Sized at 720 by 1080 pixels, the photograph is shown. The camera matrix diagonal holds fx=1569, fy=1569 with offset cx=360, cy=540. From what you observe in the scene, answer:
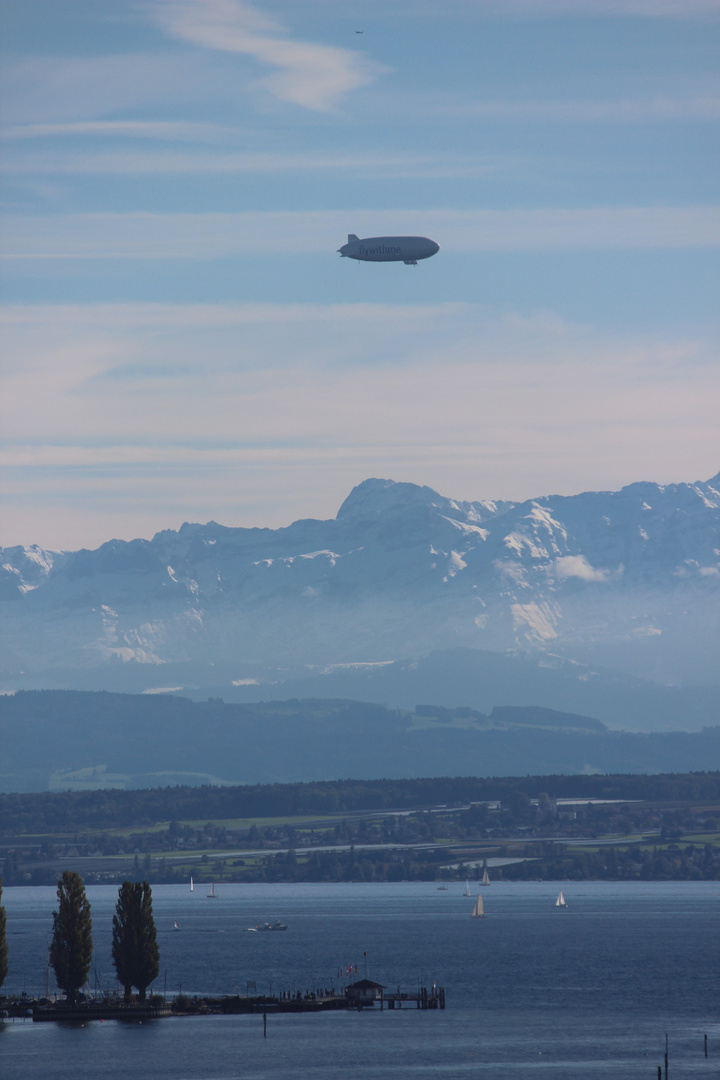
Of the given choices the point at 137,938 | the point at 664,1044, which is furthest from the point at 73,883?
the point at 664,1044

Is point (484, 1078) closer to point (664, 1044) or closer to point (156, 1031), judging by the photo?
point (664, 1044)

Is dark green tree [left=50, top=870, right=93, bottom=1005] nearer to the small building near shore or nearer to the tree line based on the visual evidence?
the tree line

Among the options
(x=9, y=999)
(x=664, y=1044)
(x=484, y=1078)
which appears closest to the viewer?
(x=484, y=1078)

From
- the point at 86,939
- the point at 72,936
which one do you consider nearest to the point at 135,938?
the point at 86,939

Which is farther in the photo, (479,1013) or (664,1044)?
(479,1013)

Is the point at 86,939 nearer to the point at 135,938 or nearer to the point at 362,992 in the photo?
the point at 135,938

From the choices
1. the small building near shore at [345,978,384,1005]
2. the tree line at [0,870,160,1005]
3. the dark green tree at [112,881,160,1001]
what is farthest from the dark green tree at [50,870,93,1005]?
the small building near shore at [345,978,384,1005]

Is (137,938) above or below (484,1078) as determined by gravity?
above

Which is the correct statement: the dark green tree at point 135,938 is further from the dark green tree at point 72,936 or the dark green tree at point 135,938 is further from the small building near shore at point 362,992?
the small building near shore at point 362,992
